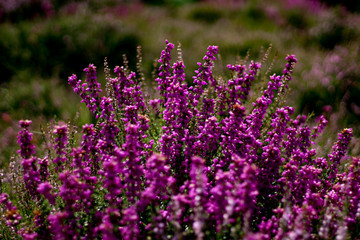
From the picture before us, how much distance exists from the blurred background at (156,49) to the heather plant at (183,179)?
5.04ft

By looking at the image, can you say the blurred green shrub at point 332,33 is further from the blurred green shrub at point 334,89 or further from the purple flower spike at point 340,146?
the purple flower spike at point 340,146

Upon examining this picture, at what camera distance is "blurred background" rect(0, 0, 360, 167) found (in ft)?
18.4

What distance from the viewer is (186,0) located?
1586 cm

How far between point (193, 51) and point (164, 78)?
196 inches

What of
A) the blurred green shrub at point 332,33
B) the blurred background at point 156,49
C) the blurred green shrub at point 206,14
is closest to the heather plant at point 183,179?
the blurred background at point 156,49

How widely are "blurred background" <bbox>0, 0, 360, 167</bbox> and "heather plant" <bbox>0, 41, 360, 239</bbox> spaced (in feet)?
5.04

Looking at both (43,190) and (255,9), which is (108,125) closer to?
(43,190)

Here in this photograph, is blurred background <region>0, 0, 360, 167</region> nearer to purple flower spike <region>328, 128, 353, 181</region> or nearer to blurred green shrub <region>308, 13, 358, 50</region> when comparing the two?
blurred green shrub <region>308, 13, 358, 50</region>

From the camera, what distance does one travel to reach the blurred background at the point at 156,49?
5.61 metres

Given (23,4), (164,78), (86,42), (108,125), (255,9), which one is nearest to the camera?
(108,125)

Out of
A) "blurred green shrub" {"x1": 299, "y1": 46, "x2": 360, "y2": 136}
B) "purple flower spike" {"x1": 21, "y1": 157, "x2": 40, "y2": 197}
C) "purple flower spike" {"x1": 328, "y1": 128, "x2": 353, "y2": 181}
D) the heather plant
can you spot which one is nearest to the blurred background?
"blurred green shrub" {"x1": 299, "y1": 46, "x2": 360, "y2": 136}

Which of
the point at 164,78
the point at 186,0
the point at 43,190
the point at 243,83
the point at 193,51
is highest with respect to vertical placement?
the point at 186,0

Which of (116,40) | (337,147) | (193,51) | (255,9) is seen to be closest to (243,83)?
(337,147)

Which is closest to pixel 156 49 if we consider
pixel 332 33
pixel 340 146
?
pixel 332 33
